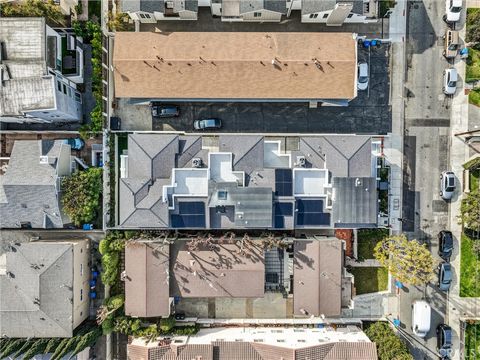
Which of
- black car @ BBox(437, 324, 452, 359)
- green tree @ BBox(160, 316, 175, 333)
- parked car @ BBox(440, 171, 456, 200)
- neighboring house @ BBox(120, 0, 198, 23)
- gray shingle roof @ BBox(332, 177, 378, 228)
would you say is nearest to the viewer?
gray shingle roof @ BBox(332, 177, 378, 228)

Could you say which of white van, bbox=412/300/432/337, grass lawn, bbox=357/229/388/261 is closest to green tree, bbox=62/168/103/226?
grass lawn, bbox=357/229/388/261

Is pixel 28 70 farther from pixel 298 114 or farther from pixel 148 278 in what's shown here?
pixel 298 114

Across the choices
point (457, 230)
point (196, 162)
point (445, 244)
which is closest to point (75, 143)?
point (196, 162)

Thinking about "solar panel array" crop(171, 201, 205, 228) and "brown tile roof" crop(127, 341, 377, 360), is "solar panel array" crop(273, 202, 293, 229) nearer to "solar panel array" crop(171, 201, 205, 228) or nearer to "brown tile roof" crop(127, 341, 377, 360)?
"solar panel array" crop(171, 201, 205, 228)

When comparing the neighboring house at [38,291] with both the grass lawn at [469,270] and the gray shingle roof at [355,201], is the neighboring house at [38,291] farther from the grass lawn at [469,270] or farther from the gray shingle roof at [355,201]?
the grass lawn at [469,270]

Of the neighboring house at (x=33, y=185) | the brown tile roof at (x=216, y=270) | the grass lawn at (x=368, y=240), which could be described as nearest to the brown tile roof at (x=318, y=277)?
the brown tile roof at (x=216, y=270)

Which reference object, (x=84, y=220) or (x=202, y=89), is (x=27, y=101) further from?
(x=202, y=89)

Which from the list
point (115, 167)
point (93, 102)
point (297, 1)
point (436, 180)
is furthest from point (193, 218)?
point (436, 180)
